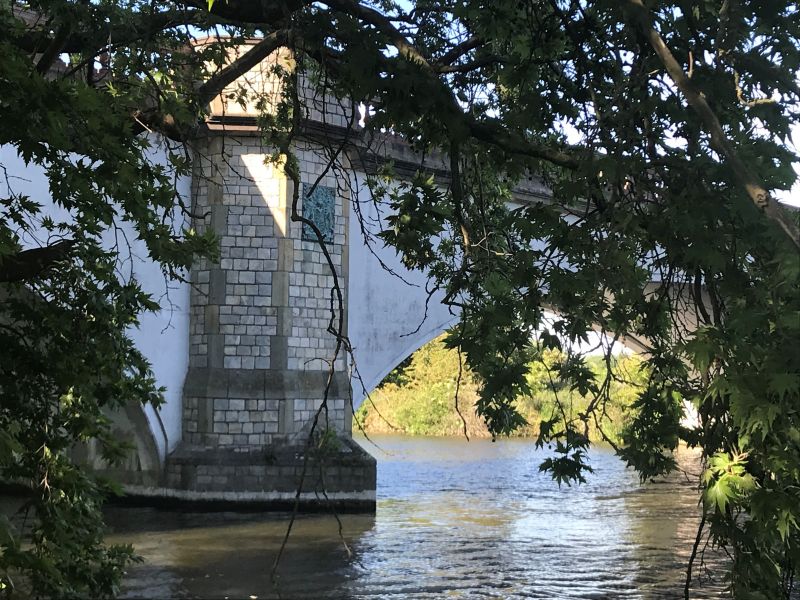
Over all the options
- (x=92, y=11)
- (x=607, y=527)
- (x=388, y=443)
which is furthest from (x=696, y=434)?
(x=388, y=443)

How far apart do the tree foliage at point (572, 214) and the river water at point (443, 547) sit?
11.5 ft

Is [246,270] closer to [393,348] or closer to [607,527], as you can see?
[393,348]

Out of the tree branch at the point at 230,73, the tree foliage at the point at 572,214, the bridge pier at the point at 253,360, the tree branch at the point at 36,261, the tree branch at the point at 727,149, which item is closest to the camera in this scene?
the tree branch at the point at 727,149

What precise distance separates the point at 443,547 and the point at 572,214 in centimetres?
739

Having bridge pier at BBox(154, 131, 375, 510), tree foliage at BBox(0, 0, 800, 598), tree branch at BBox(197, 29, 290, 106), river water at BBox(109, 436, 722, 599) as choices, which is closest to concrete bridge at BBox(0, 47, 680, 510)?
bridge pier at BBox(154, 131, 375, 510)

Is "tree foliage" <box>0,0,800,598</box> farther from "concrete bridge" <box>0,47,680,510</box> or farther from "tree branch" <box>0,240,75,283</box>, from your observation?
"concrete bridge" <box>0,47,680,510</box>

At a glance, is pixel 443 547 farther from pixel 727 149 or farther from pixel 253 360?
pixel 727 149

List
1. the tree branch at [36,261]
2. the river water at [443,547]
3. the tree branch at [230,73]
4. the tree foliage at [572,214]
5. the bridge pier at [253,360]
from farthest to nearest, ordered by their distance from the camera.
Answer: the bridge pier at [253,360], the river water at [443,547], the tree branch at [230,73], the tree branch at [36,261], the tree foliage at [572,214]

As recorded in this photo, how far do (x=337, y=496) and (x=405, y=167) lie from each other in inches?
174

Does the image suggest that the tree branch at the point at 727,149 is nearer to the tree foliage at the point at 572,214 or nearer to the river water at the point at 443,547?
the tree foliage at the point at 572,214

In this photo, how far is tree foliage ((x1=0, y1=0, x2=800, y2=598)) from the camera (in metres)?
2.45

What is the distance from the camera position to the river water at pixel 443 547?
8.49 m

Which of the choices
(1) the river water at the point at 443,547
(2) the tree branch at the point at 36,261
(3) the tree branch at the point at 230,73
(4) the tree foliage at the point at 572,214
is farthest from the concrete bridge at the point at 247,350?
(2) the tree branch at the point at 36,261

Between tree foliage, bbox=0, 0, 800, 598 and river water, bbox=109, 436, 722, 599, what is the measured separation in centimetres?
350
